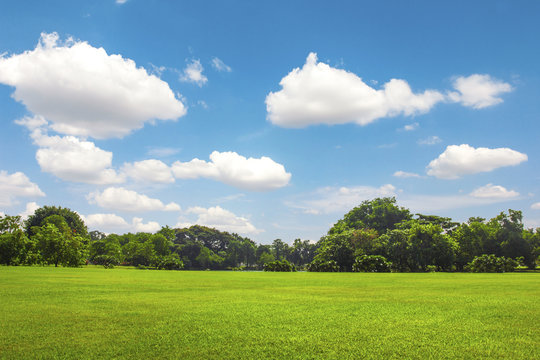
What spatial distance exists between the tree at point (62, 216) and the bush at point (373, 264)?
59.9 meters

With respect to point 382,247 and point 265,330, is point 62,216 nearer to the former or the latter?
point 382,247

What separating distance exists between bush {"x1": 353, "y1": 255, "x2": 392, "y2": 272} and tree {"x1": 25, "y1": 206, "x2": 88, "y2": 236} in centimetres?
5993

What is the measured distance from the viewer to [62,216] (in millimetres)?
71875

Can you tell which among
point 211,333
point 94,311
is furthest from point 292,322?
point 94,311

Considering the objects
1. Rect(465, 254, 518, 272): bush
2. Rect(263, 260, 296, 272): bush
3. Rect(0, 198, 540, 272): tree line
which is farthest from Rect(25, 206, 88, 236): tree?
Rect(465, 254, 518, 272): bush

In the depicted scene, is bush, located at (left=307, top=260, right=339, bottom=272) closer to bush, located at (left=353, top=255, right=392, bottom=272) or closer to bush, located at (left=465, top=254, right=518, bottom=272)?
bush, located at (left=353, top=255, right=392, bottom=272)

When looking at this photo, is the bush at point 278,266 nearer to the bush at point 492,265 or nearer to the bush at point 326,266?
the bush at point 326,266

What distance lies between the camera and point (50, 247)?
31.7m

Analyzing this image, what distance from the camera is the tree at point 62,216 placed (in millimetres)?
70438

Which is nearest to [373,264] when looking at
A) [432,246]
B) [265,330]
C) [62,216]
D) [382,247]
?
[382,247]

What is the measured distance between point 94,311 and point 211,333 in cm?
323

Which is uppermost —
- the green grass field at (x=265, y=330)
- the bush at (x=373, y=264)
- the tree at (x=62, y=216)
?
the tree at (x=62, y=216)

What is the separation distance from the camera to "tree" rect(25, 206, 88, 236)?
70.4 m

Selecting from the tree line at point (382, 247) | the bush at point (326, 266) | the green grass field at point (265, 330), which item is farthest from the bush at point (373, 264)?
the green grass field at point (265, 330)
